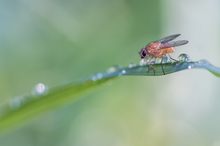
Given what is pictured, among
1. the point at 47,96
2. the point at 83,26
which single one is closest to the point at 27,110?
the point at 47,96

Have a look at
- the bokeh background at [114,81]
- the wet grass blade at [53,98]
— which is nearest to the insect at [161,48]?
the bokeh background at [114,81]

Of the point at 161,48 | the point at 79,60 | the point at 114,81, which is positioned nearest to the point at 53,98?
the point at 161,48

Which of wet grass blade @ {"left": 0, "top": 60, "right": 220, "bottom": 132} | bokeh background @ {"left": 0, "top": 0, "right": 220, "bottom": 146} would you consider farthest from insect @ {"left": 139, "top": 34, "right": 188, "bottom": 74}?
wet grass blade @ {"left": 0, "top": 60, "right": 220, "bottom": 132}

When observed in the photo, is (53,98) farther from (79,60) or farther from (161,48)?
(79,60)

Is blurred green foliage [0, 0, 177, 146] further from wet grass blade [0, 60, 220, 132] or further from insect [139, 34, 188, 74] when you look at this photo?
wet grass blade [0, 60, 220, 132]

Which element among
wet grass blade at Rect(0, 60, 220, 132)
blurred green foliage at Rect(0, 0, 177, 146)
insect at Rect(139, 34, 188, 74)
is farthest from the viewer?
blurred green foliage at Rect(0, 0, 177, 146)

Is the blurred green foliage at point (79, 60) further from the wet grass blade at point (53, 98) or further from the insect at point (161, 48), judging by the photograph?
the wet grass blade at point (53, 98)
